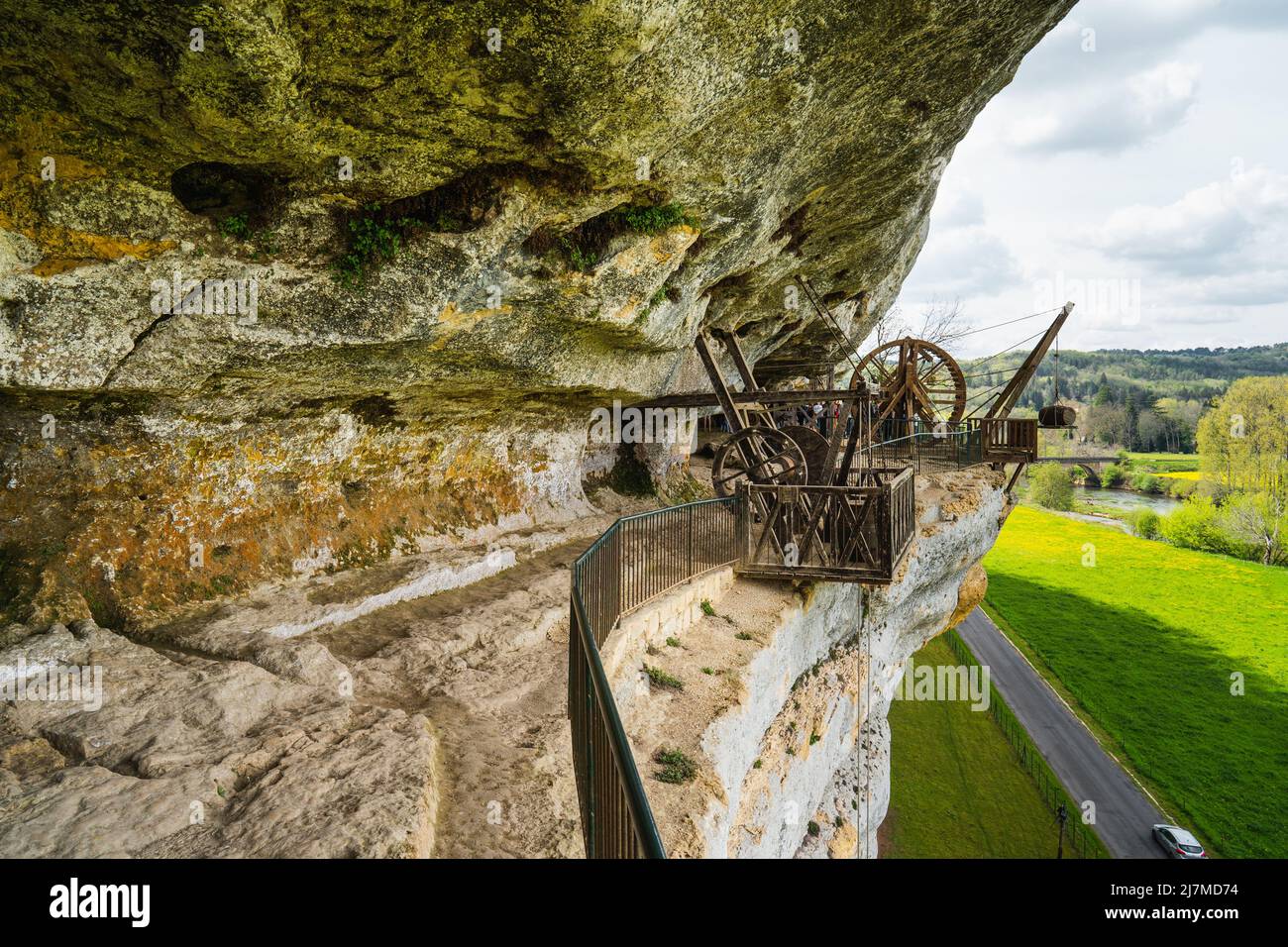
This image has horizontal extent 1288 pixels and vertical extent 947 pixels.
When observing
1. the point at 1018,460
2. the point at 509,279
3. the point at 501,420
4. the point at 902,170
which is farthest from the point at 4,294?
the point at 1018,460

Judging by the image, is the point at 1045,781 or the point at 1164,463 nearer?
the point at 1045,781

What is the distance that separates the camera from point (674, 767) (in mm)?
5984

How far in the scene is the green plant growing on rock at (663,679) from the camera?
747cm

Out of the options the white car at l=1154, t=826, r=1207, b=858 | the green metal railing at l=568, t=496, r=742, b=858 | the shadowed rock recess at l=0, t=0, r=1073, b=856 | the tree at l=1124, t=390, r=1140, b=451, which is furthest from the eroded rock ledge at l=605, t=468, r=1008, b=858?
the tree at l=1124, t=390, r=1140, b=451

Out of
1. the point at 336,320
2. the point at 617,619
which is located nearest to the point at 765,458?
the point at 617,619

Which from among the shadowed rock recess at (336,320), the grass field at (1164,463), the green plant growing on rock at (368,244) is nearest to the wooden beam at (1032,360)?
the shadowed rock recess at (336,320)

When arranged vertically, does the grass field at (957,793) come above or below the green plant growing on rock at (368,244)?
below

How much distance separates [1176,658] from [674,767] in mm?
37485

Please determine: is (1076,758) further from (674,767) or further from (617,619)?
(674,767)

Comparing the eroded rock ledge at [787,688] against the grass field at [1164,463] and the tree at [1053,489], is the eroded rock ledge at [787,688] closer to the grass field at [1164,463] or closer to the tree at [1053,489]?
the tree at [1053,489]

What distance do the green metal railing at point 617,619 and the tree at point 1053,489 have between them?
→ 71.3 m

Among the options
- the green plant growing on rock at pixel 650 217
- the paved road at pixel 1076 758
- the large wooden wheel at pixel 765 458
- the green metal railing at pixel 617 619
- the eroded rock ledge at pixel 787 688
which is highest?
the green plant growing on rock at pixel 650 217

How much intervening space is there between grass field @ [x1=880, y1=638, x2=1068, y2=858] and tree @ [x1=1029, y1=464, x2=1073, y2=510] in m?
52.5

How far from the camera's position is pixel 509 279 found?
7.96m
